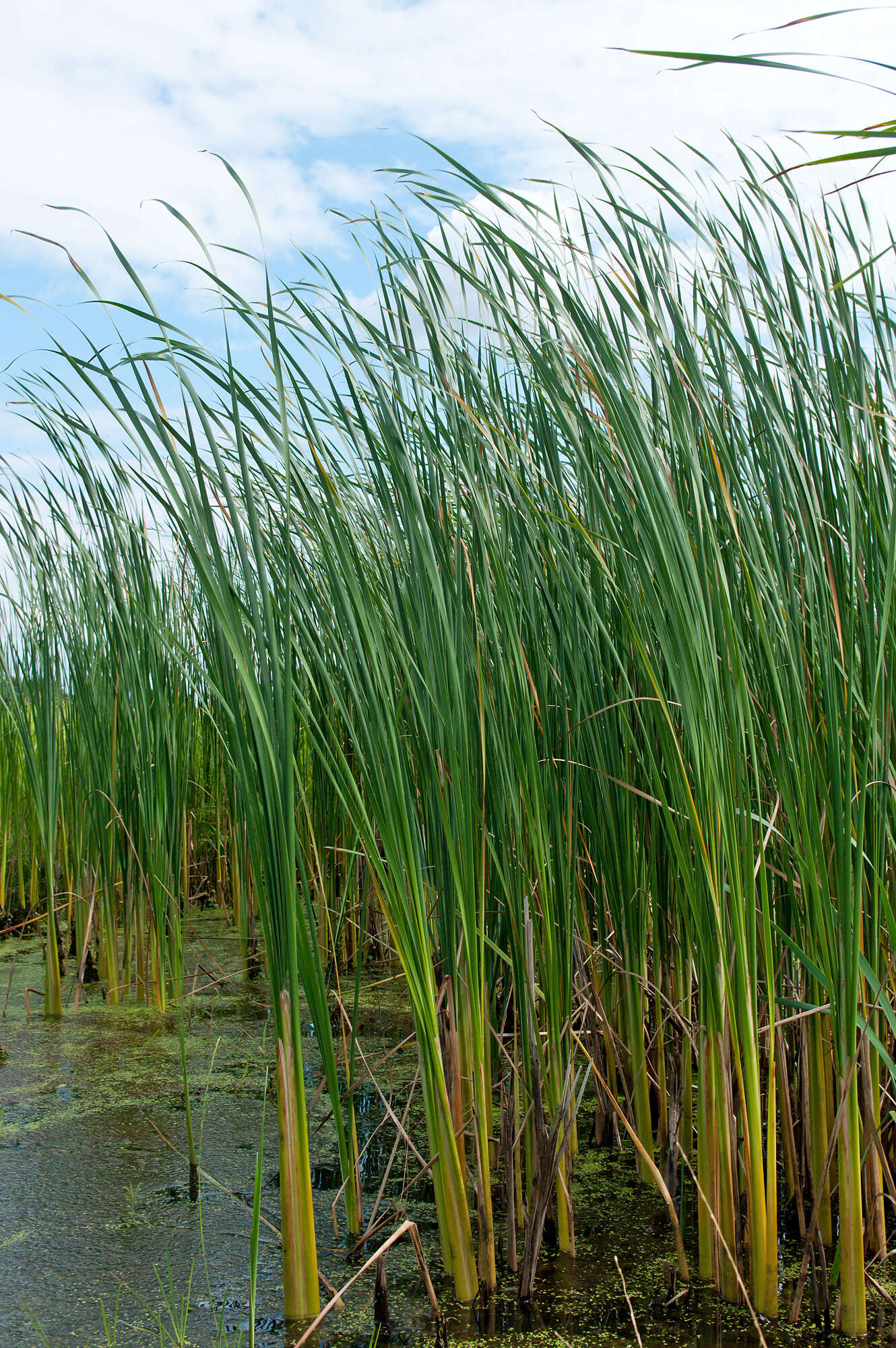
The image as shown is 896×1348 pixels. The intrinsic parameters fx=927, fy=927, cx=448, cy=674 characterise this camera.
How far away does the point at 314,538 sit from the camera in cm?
138

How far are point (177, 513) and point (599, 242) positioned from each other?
0.92 meters

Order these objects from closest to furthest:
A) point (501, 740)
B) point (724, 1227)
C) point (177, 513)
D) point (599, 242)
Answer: point (177, 513), point (724, 1227), point (501, 740), point (599, 242)

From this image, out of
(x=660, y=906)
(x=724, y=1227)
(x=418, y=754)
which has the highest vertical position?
(x=418, y=754)

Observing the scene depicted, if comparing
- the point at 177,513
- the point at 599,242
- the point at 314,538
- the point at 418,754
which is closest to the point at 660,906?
the point at 418,754

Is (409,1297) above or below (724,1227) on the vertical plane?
below

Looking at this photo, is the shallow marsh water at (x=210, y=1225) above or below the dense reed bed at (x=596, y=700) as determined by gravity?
below

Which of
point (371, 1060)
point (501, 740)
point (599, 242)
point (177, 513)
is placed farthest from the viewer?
point (371, 1060)

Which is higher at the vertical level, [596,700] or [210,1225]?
[596,700]

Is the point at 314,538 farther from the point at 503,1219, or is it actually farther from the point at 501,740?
the point at 503,1219

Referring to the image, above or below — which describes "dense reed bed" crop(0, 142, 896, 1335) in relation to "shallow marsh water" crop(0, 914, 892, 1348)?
above

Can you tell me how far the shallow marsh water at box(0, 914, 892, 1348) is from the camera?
1.35m

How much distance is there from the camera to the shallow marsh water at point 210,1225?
4.44ft

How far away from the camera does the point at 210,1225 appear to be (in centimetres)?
166

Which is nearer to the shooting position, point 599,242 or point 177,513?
point 177,513
